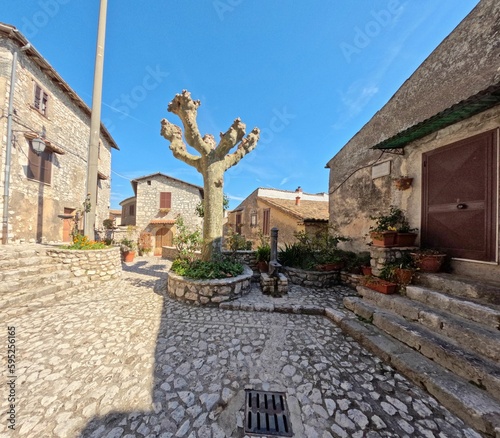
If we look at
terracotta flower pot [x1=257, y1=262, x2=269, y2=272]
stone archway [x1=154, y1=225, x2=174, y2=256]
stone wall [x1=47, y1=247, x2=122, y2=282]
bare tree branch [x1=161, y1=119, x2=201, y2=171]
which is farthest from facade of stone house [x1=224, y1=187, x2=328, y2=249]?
stone archway [x1=154, y1=225, x2=174, y2=256]

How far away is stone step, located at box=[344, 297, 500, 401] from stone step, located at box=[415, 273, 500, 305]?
92 cm

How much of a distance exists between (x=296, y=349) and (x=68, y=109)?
1629 cm

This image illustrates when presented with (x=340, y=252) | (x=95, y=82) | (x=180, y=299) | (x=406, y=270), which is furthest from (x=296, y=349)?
(x=95, y=82)

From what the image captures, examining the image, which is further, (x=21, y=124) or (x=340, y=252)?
(x=21, y=124)

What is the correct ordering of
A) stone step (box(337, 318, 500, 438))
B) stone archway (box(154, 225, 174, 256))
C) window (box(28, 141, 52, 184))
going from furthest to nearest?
1. stone archway (box(154, 225, 174, 256))
2. window (box(28, 141, 52, 184))
3. stone step (box(337, 318, 500, 438))

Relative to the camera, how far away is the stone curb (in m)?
1.78

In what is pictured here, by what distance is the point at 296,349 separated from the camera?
2.96m

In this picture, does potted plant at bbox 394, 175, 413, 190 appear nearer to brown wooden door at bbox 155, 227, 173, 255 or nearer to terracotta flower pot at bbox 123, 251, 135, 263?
terracotta flower pot at bbox 123, 251, 135, 263

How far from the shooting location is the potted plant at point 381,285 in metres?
3.83

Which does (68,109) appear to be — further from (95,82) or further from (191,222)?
(191,222)

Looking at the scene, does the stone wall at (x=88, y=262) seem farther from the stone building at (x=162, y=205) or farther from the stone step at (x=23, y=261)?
the stone building at (x=162, y=205)

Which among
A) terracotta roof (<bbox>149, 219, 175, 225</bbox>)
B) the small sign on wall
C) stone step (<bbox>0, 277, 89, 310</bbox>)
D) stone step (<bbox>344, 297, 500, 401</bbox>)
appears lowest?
stone step (<bbox>0, 277, 89, 310</bbox>)

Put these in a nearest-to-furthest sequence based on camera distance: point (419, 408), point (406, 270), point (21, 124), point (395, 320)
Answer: point (419, 408), point (395, 320), point (406, 270), point (21, 124)

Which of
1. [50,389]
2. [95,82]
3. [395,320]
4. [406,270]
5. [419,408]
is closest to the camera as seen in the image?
[419,408]
